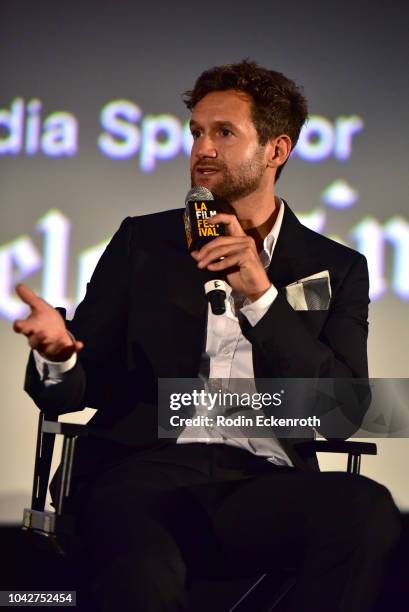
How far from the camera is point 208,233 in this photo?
1.83m

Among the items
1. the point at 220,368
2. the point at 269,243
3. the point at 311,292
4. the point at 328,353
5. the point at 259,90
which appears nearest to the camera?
the point at 328,353

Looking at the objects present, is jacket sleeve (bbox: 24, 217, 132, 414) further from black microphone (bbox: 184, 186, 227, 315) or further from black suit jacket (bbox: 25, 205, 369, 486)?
black microphone (bbox: 184, 186, 227, 315)

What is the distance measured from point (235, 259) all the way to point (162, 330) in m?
→ 0.41

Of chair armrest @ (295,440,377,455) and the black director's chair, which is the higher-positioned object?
chair armrest @ (295,440,377,455)

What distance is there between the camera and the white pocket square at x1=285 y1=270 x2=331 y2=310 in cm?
216

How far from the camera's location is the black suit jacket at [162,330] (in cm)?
193

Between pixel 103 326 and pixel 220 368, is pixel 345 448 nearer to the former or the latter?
pixel 220 368

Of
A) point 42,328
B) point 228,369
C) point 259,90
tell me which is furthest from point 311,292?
point 42,328

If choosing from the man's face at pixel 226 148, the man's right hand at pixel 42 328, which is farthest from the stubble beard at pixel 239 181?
the man's right hand at pixel 42 328

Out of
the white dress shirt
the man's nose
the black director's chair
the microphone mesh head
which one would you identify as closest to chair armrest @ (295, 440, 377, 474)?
the white dress shirt

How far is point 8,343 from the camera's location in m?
3.46

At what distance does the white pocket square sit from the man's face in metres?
0.34

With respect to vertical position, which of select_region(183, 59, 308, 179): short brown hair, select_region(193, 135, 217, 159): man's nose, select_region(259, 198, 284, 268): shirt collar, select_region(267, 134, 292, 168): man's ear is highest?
select_region(183, 59, 308, 179): short brown hair

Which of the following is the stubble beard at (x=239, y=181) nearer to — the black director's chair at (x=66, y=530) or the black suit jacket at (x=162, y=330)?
the black suit jacket at (x=162, y=330)
